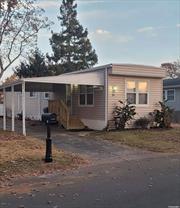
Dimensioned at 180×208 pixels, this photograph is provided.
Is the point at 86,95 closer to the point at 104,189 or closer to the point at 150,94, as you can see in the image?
the point at 150,94

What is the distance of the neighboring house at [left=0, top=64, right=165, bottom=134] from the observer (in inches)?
820

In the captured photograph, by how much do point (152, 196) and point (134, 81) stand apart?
592 inches

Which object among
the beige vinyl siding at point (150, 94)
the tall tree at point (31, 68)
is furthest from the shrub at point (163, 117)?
the tall tree at point (31, 68)

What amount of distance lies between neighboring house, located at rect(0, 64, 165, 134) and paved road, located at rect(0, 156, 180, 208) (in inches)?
381

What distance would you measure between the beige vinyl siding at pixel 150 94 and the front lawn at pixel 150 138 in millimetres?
1778

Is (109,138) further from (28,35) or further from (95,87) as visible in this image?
(28,35)

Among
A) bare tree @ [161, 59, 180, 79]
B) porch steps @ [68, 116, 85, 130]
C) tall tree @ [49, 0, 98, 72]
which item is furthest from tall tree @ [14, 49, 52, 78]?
bare tree @ [161, 59, 180, 79]

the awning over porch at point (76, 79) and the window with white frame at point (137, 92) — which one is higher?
the awning over porch at point (76, 79)

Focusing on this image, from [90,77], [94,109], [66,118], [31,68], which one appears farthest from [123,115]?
[31,68]

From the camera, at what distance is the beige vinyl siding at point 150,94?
69.5ft

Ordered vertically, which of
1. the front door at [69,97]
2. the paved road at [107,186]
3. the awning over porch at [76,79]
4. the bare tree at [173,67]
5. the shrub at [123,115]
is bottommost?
the paved road at [107,186]

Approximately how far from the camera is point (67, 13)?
50469 millimetres

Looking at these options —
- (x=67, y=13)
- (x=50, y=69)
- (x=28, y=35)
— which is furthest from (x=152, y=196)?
(x=67, y=13)

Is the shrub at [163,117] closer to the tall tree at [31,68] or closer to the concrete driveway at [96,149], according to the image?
the concrete driveway at [96,149]
